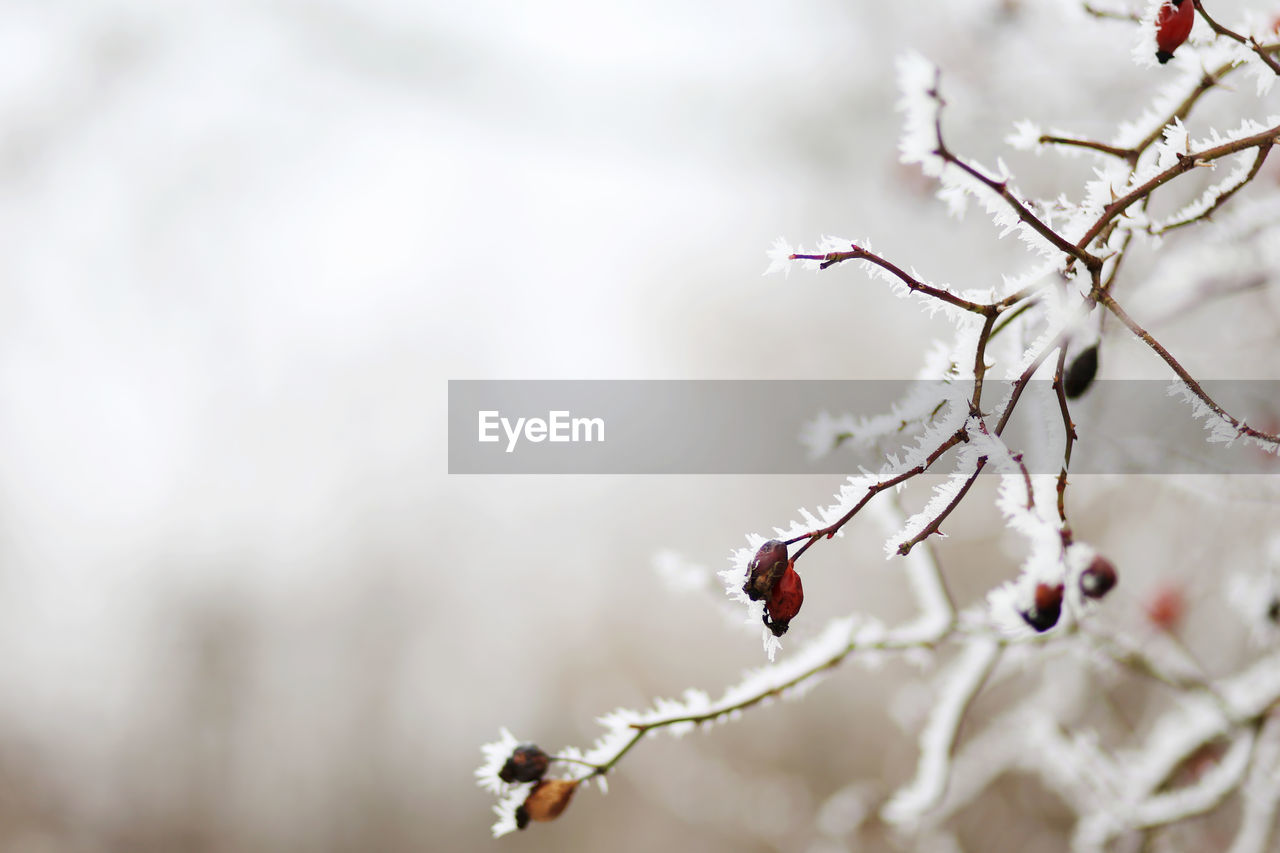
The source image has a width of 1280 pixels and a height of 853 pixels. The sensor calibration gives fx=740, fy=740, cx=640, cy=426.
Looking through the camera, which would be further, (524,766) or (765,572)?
(524,766)

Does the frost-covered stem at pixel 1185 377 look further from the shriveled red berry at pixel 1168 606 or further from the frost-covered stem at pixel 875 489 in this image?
the shriveled red berry at pixel 1168 606

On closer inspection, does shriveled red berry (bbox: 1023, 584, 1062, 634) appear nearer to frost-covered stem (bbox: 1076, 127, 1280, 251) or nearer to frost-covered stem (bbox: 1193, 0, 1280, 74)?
frost-covered stem (bbox: 1076, 127, 1280, 251)

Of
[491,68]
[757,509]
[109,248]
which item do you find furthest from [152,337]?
[757,509]

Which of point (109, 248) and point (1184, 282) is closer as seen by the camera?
point (1184, 282)

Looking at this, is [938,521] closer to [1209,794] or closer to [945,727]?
[945,727]

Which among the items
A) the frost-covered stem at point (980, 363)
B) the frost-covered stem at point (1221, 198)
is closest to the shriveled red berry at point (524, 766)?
the frost-covered stem at point (980, 363)

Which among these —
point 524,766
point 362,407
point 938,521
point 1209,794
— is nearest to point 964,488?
point 938,521

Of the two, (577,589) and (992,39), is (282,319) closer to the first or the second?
(577,589)
